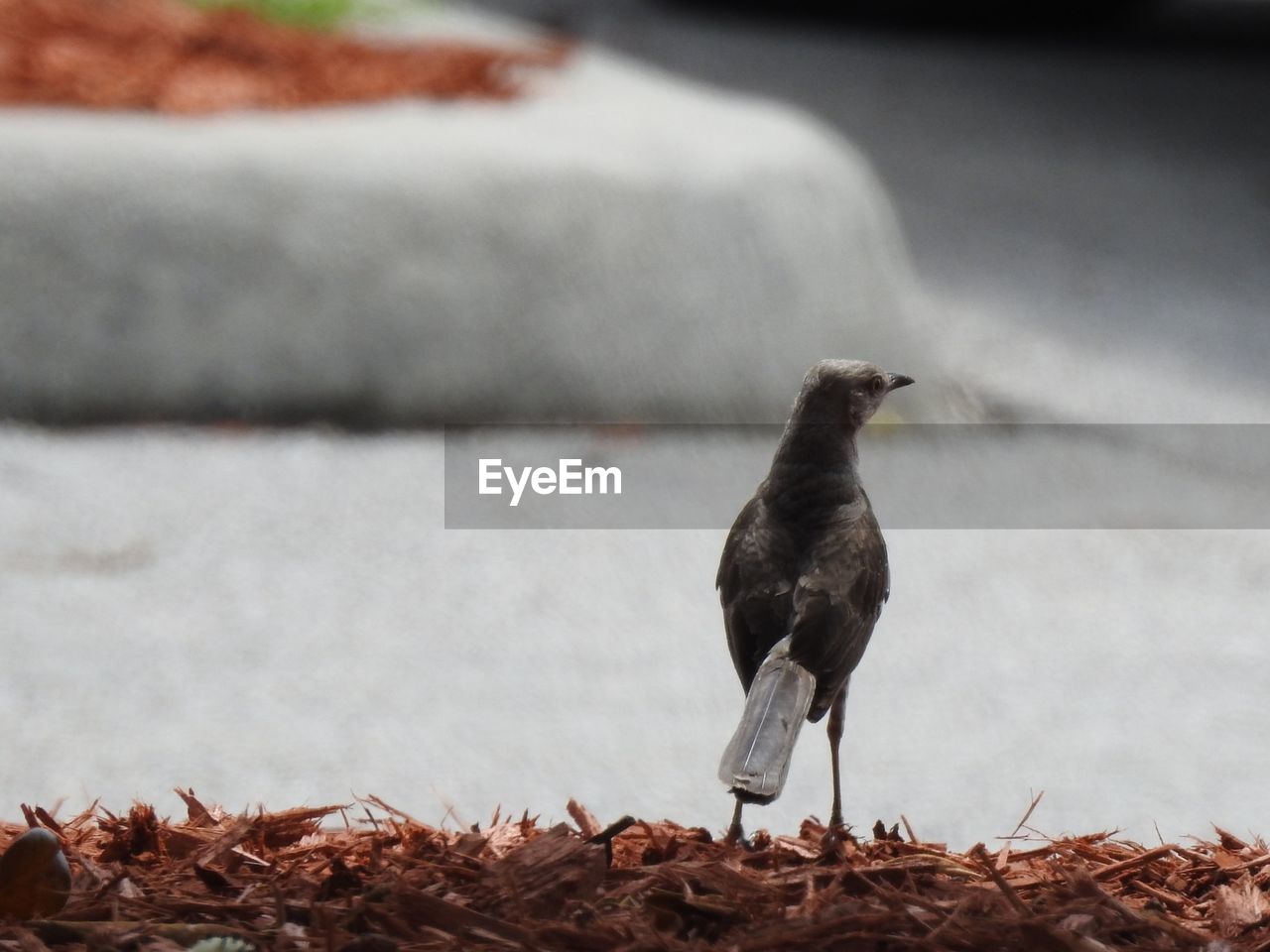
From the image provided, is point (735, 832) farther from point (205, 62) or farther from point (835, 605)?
point (205, 62)

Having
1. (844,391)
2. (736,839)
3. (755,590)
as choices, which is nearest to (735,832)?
(736,839)

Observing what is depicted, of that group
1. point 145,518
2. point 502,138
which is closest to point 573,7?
point 502,138

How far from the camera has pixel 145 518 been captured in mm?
4488

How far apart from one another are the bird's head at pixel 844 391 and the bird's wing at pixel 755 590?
132 millimetres

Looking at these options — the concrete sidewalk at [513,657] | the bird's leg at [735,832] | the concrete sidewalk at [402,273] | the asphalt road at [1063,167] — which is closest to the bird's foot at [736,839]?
the bird's leg at [735,832]

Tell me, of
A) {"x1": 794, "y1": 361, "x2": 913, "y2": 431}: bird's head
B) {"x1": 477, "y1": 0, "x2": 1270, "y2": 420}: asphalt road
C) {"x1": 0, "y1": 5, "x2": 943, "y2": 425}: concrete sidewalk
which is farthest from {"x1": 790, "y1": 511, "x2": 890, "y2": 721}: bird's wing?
{"x1": 477, "y1": 0, "x2": 1270, "y2": 420}: asphalt road

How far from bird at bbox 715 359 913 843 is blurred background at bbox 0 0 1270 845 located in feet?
3.94

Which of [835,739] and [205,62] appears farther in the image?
[205,62]

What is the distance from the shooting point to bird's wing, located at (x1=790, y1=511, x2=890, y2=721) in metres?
1.70

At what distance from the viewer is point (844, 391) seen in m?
1.72

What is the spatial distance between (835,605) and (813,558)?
63 millimetres

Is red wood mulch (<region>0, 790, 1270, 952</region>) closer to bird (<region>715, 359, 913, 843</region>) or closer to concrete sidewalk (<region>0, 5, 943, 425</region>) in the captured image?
bird (<region>715, 359, 913, 843</region>)

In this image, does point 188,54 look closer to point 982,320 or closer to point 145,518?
point 145,518

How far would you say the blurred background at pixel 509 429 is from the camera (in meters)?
3.29
